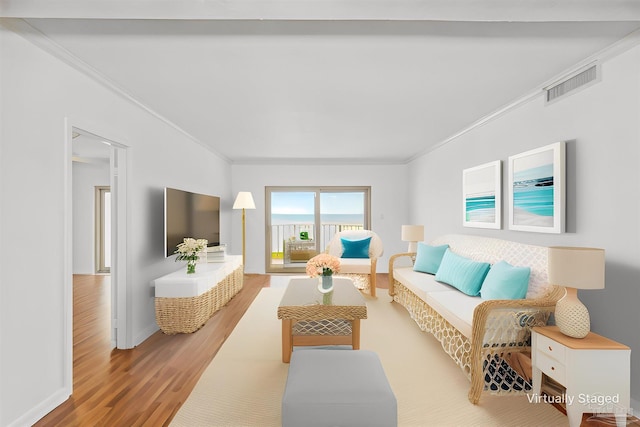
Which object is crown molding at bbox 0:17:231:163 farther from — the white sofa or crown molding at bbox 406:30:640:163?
crown molding at bbox 406:30:640:163

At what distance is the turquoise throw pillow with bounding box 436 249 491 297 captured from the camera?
3.25 m

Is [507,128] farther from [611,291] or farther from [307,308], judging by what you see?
[307,308]

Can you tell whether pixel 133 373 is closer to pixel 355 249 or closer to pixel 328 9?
pixel 328 9

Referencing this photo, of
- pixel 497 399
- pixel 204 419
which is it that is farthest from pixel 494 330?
pixel 204 419

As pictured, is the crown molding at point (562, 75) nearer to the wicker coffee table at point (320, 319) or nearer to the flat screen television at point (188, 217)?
the wicker coffee table at point (320, 319)

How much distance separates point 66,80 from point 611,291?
4.38 metres

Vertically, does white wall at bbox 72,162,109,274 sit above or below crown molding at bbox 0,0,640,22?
below

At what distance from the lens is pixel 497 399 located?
7.70 ft

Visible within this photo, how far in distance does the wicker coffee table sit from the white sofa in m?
0.81

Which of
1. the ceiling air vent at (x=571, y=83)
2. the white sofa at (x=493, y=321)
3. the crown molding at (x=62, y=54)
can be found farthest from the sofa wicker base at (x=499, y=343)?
the crown molding at (x=62, y=54)

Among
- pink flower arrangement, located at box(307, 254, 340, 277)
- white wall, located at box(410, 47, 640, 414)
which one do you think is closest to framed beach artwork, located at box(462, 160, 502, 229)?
white wall, located at box(410, 47, 640, 414)

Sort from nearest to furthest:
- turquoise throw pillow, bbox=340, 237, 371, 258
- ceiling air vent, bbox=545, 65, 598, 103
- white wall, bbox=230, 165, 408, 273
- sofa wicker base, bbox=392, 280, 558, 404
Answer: sofa wicker base, bbox=392, 280, 558, 404
ceiling air vent, bbox=545, 65, 598, 103
turquoise throw pillow, bbox=340, 237, 371, 258
white wall, bbox=230, 165, 408, 273

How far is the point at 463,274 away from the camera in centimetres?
342

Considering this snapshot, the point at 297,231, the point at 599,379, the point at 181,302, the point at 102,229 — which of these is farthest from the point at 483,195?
the point at 102,229
